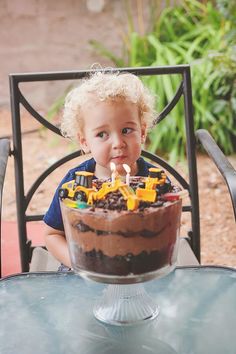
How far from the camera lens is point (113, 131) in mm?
1548

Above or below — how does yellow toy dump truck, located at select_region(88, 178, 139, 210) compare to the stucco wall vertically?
below

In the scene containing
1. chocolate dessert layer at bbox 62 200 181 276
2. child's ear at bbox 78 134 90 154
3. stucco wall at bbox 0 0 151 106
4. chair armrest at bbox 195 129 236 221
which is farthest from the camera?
stucco wall at bbox 0 0 151 106

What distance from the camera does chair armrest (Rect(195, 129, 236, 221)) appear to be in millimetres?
1507

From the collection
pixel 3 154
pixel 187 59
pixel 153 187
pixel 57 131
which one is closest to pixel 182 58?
pixel 187 59

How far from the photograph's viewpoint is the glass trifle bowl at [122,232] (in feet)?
3.59

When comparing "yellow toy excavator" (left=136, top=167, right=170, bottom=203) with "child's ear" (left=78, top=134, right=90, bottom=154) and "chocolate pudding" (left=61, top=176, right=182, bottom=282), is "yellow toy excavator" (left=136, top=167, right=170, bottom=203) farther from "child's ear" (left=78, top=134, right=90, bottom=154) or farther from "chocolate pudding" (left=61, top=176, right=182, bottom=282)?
"child's ear" (left=78, top=134, right=90, bottom=154)

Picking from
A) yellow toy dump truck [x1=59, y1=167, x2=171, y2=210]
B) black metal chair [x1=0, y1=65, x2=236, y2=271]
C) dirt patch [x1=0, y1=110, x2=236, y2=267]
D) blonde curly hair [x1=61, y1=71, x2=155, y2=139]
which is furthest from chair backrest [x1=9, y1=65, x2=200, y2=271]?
dirt patch [x1=0, y1=110, x2=236, y2=267]

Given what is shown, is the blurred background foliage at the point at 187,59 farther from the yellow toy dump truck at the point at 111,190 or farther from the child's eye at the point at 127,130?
the yellow toy dump truck at the point at 111,190

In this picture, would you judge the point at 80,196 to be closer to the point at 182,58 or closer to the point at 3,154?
the point at 3,154

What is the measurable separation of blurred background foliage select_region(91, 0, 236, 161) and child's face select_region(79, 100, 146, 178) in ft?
6.01

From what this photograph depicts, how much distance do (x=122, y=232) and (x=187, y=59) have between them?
2941 millimetres

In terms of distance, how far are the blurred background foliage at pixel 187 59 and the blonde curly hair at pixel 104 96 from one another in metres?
1.73

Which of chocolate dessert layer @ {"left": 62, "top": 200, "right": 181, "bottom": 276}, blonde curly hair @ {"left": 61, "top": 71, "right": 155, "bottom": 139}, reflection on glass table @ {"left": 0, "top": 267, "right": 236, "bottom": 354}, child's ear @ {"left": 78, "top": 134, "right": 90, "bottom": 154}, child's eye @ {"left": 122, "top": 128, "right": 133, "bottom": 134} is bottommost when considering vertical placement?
reflection on glass table @ {"left": 0, "top": 267, "right": 236, "bottom": 354}

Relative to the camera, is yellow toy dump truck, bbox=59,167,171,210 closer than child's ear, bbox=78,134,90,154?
Yes
